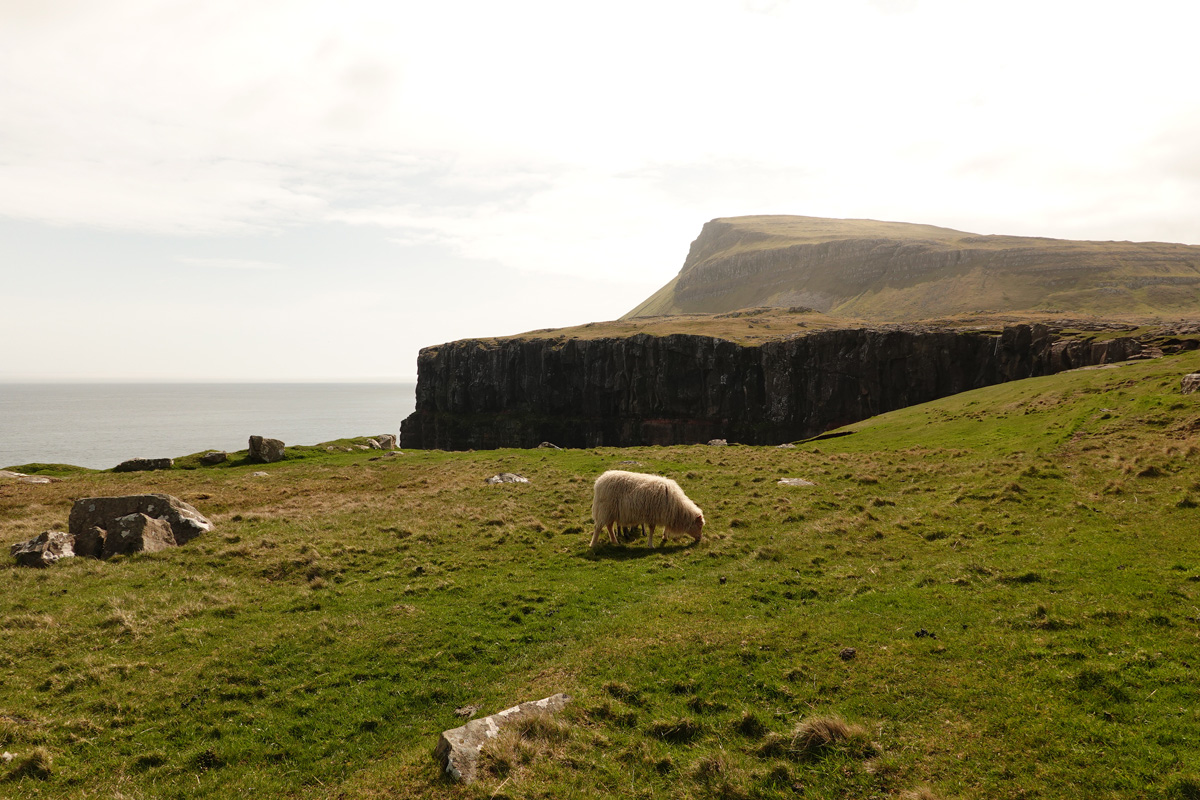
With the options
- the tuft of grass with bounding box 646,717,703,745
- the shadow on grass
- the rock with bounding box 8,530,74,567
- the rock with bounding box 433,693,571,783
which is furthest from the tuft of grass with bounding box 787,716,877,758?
the rock with bounding box 8,530,74,567

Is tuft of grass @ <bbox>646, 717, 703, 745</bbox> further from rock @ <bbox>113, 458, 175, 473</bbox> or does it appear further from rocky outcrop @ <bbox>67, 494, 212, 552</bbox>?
rock @ <bbox>113, 458, 175, 473</bbox>

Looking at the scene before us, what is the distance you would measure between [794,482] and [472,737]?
83.9 feet

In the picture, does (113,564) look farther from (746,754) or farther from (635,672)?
(746,754)

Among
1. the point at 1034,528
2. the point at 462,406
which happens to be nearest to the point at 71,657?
the point at 1034,528

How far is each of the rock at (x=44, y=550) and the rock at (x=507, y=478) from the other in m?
20.1

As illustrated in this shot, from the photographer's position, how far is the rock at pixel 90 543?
2224 centimetres

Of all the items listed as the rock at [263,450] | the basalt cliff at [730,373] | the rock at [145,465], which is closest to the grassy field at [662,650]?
the rock at [145,465]

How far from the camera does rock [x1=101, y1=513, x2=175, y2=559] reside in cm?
2225

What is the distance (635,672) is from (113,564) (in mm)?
20057

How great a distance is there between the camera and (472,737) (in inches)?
387

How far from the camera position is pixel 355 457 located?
52375 millimetres

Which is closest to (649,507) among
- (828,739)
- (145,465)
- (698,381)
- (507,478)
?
(828,739)

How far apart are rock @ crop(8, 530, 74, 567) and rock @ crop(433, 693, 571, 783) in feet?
67.1

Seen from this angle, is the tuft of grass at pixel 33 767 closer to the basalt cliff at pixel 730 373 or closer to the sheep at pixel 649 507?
the sheep at pixel 649 507
